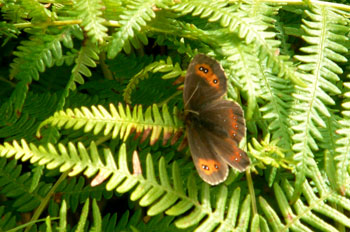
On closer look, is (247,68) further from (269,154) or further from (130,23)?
(130,23)

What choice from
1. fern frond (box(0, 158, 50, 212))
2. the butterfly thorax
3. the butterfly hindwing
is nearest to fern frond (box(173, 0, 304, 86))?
the butterfly hindwing

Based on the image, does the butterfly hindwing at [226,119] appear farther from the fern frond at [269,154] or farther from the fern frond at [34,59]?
the fern frond at [34,59]

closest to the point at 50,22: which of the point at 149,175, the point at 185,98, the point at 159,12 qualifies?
the point at 159,12

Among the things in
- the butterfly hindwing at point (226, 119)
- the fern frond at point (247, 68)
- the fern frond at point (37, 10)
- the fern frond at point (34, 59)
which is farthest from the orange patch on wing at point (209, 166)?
the fern frond at point (37, 10)

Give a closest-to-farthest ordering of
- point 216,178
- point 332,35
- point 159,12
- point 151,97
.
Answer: point 216,178 → point 332,35 → point 159,12 → point 151,97

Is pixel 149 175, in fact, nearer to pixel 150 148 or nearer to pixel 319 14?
pixel 150 148

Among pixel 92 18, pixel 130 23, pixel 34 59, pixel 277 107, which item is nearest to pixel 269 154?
pixel 277 107

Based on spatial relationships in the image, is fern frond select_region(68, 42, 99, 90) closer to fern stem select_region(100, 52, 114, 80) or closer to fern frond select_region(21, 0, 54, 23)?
fern frond select_region(21, 0, 54, 23)
